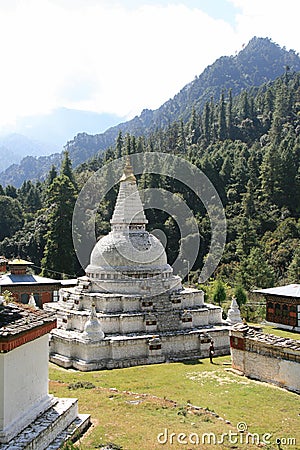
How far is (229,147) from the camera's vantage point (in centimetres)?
8381

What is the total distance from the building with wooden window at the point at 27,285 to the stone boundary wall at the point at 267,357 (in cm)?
1690

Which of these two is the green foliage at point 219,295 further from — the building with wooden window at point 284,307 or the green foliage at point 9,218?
the green foliage at point 9,218

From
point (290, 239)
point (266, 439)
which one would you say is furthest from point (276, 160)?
point (266, 439)

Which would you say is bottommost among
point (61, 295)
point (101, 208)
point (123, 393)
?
point (123, 393)

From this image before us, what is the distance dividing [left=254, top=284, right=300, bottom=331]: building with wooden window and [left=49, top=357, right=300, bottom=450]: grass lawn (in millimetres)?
8898

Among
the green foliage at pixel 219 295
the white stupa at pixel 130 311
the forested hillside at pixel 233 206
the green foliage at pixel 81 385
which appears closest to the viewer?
the green foliage at pixel 81 385

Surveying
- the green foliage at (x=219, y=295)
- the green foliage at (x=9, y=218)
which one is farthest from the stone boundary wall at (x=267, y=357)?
the green foliage at (x=9, y=218)

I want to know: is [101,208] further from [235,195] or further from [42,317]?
[42,317]

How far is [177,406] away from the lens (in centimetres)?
1446

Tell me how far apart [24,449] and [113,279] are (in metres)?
15.5

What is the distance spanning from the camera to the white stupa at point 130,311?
71.9 ft

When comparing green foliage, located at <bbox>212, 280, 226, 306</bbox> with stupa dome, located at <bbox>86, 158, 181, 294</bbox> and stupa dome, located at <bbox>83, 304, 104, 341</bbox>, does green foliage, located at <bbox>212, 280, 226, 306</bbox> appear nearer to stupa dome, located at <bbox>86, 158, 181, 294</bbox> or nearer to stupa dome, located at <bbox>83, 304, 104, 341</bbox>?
stupa dome, located at <bbox>86, 158, 181, 294</bbox>

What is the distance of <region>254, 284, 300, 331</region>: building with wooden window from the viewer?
28.1m

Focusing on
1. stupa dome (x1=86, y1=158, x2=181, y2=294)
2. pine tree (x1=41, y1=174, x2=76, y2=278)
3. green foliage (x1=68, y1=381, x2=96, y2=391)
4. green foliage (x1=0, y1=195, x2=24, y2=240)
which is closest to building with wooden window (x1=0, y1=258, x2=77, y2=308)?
stupa dome (x1=86, y1=158, x2=181, y2=294)
